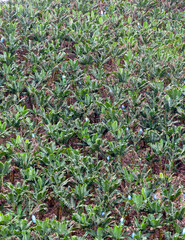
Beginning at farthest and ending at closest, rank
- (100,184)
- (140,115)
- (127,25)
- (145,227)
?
(127,25) < (140,115) < (100,184) < (145,227)

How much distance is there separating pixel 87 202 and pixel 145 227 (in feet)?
2.33

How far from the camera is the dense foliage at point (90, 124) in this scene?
10.7 ft

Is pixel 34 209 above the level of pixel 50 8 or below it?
below

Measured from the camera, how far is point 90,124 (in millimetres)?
4117

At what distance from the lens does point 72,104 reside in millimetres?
4727

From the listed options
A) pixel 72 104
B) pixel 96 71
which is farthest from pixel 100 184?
pixel 96 71

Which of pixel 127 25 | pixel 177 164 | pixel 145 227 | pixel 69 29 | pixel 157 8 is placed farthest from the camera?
pixel 157 8

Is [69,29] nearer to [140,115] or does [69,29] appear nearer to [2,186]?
[140,115]

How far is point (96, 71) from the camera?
5.09m

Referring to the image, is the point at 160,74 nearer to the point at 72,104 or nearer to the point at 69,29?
the point at 72,104

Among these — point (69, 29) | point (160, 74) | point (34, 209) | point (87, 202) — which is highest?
point (69, 29)

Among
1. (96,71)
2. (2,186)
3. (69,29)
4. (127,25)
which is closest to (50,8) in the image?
(69,29)

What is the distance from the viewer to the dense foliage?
3.27m

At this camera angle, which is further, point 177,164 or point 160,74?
point 160,74
